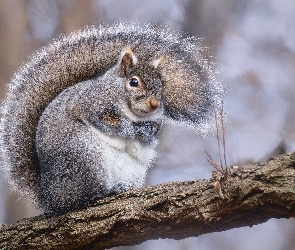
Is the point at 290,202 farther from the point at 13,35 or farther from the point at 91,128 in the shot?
the point at 13,35

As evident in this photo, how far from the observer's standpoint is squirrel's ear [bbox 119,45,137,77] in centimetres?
157

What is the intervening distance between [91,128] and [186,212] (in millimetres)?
418

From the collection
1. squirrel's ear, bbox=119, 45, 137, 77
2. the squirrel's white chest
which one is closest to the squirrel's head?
squirrel's ear, bbox=119, 45, 137, 77

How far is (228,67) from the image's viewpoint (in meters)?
1.88

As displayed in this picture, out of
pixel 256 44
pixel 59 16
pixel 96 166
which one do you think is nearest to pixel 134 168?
pixel 96 166

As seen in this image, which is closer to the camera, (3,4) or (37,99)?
(37,99)

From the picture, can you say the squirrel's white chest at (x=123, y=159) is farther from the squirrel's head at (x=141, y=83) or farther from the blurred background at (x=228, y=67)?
the blurred background at (x=228, y=67)

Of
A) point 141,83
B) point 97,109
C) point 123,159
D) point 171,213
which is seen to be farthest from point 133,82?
point 171,213

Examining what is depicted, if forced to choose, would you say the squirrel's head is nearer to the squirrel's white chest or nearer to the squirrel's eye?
the squirrel's eye

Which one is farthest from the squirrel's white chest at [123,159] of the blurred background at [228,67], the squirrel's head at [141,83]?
the blurred background at [228,67]

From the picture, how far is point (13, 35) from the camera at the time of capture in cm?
217

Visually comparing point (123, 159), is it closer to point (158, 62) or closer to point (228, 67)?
point (158, 62)

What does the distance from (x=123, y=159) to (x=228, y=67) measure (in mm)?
626

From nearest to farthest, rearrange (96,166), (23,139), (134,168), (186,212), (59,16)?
(186,212)
(96,166)
(134,168)
(23,139)
(59,16)
